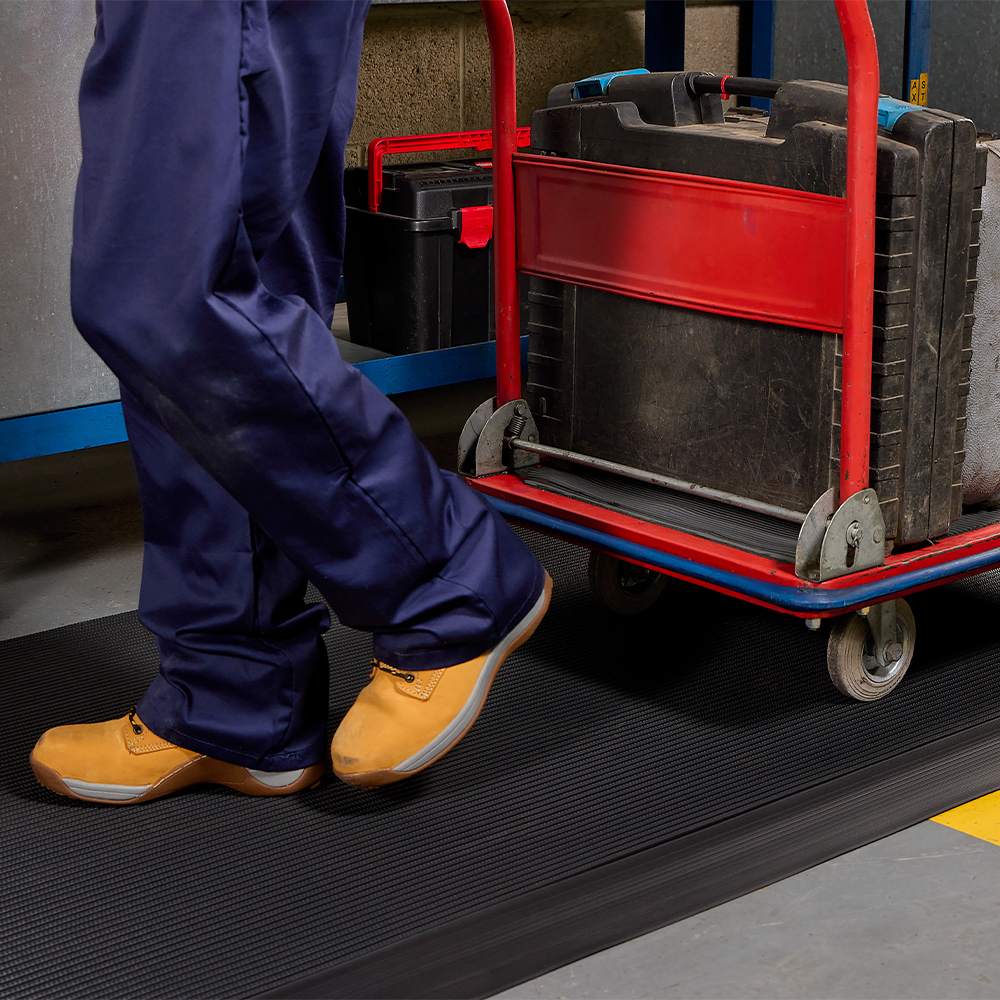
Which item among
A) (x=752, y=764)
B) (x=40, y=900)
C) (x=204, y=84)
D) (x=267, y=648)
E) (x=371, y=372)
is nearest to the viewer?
(x=204, y=84)

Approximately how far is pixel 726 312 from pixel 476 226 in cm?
111

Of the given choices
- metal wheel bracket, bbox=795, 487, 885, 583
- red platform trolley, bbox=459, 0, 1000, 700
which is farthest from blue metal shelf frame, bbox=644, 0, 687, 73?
metal wheel bracket, bbox=795, 487, 885, 583

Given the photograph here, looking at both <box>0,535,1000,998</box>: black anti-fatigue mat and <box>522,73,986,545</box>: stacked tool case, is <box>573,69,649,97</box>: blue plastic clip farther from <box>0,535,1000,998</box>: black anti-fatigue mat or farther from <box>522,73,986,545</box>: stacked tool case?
<box>0,535,1000,998</box>: black anti-fatigue mat

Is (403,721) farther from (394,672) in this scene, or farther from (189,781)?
(189,781)

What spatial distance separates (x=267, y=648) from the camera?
5.51 feet

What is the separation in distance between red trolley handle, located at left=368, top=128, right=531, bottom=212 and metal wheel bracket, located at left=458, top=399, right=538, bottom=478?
0.71 metres

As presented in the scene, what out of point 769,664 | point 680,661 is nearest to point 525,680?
point 680,661

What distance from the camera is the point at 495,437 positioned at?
7.38 feet

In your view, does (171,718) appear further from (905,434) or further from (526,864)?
(905,434)

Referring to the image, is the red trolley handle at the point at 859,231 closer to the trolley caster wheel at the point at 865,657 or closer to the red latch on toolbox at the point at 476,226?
the trolley caster wheel at the point at 865,657

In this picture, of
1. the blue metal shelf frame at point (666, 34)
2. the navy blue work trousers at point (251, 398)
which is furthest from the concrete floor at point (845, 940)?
the blue metal shelf frame at point (666, 34)

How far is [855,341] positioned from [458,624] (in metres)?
0.62

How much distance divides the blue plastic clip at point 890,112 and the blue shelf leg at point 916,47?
2.22 metres

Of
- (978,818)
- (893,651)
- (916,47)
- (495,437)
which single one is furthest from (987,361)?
(916,47)
